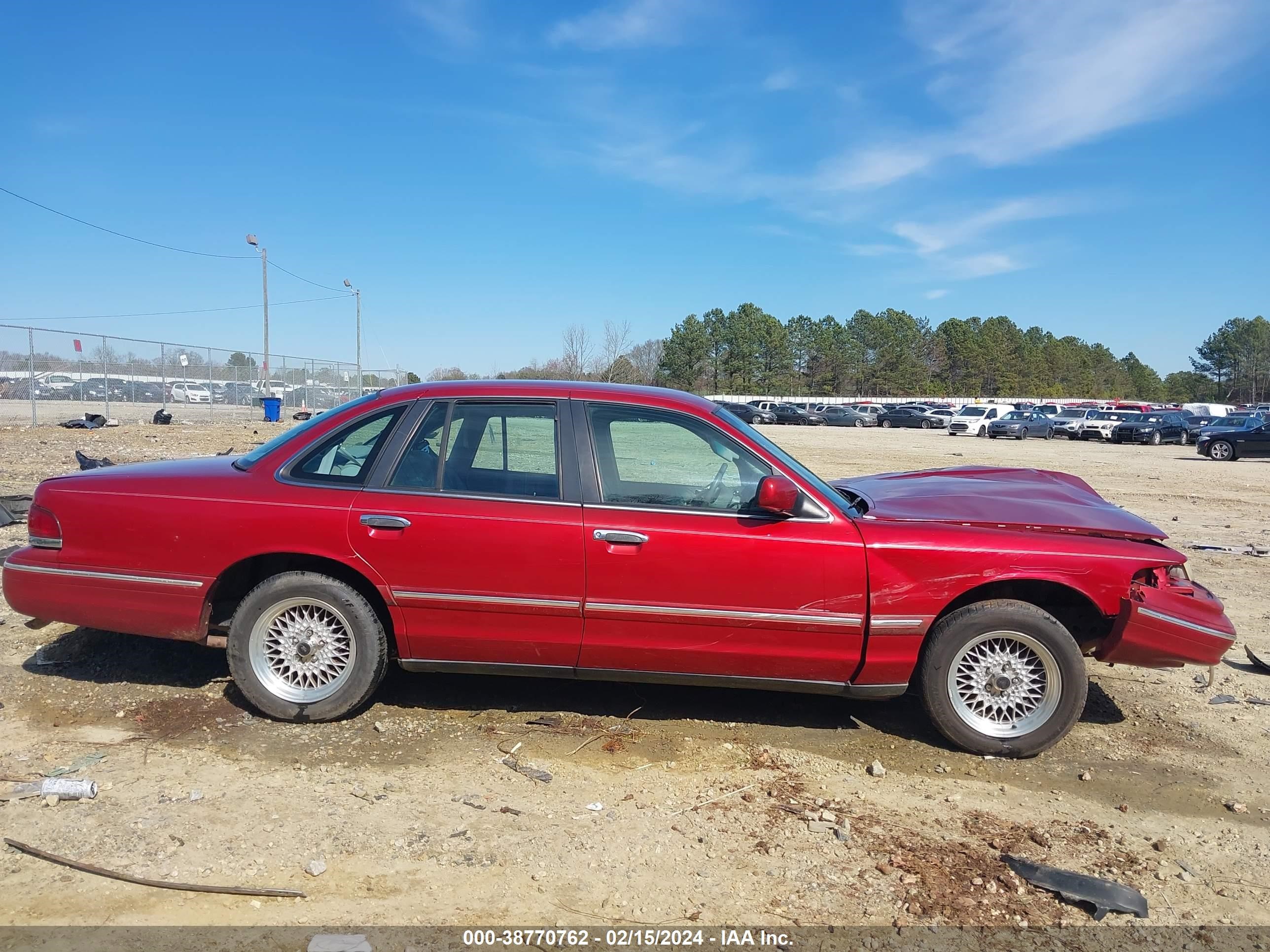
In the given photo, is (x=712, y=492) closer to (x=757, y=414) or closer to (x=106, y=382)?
(x=106, y=382)

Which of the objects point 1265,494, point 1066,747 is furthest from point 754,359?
point 1066,747

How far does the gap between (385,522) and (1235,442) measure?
3027cm

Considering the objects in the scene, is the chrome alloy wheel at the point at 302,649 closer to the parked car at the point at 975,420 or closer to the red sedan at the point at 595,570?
the red sedan at the point at 595,570

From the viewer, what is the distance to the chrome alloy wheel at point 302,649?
4184 millimetres

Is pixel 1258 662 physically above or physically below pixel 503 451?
below

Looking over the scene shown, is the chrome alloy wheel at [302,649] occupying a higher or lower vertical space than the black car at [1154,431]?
lower

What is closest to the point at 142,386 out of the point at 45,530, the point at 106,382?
the point at 106,382

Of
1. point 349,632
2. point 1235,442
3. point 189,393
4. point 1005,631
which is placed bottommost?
point 349,632

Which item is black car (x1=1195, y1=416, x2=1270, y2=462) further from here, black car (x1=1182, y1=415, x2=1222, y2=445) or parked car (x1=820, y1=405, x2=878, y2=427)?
parked car (x1=820, y1=405, x2=878, y2=427)

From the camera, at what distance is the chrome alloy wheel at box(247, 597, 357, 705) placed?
418 centimetres

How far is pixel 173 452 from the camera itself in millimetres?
16406

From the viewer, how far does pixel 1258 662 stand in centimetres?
545

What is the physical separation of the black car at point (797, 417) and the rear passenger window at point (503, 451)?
5193 centimetres

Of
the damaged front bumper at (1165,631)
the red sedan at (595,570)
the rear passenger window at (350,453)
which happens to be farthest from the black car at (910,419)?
the rear passenger window at (350,453)
